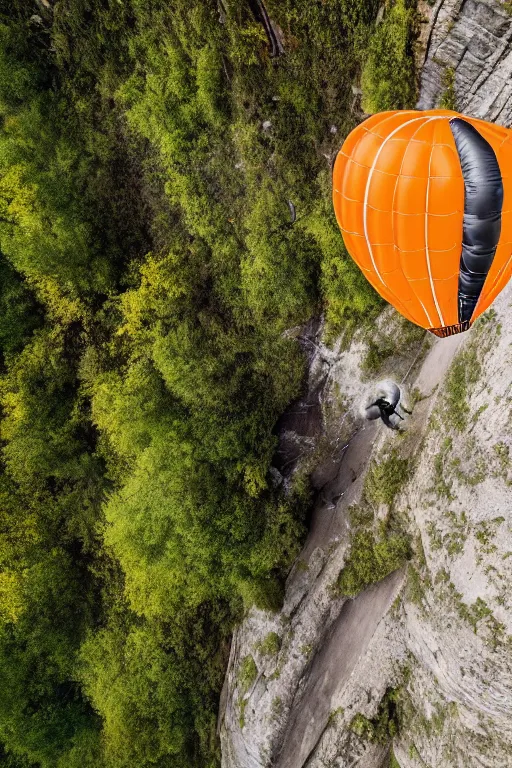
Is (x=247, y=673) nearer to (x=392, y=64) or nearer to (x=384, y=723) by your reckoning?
(x=384, y=723)

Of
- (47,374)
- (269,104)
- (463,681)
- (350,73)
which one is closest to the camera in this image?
(463,681)

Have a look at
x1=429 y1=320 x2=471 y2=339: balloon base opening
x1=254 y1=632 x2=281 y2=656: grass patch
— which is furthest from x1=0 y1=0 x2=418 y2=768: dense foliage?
x1=429 y1=320 x2=471 y2=339: balloon base opening

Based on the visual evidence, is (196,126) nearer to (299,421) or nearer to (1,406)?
(299,421)

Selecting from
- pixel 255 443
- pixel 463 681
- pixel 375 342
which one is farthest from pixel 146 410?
pixel 463 681

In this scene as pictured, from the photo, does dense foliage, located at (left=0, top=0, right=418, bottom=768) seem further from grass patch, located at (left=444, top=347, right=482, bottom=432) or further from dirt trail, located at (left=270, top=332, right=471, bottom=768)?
grass patch, located at (left=444, top=347, right=482, bottom=432)

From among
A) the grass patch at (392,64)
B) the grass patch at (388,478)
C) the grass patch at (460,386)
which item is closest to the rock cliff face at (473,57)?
the grass patch at (392,64)

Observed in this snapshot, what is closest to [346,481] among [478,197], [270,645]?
[270,645]
